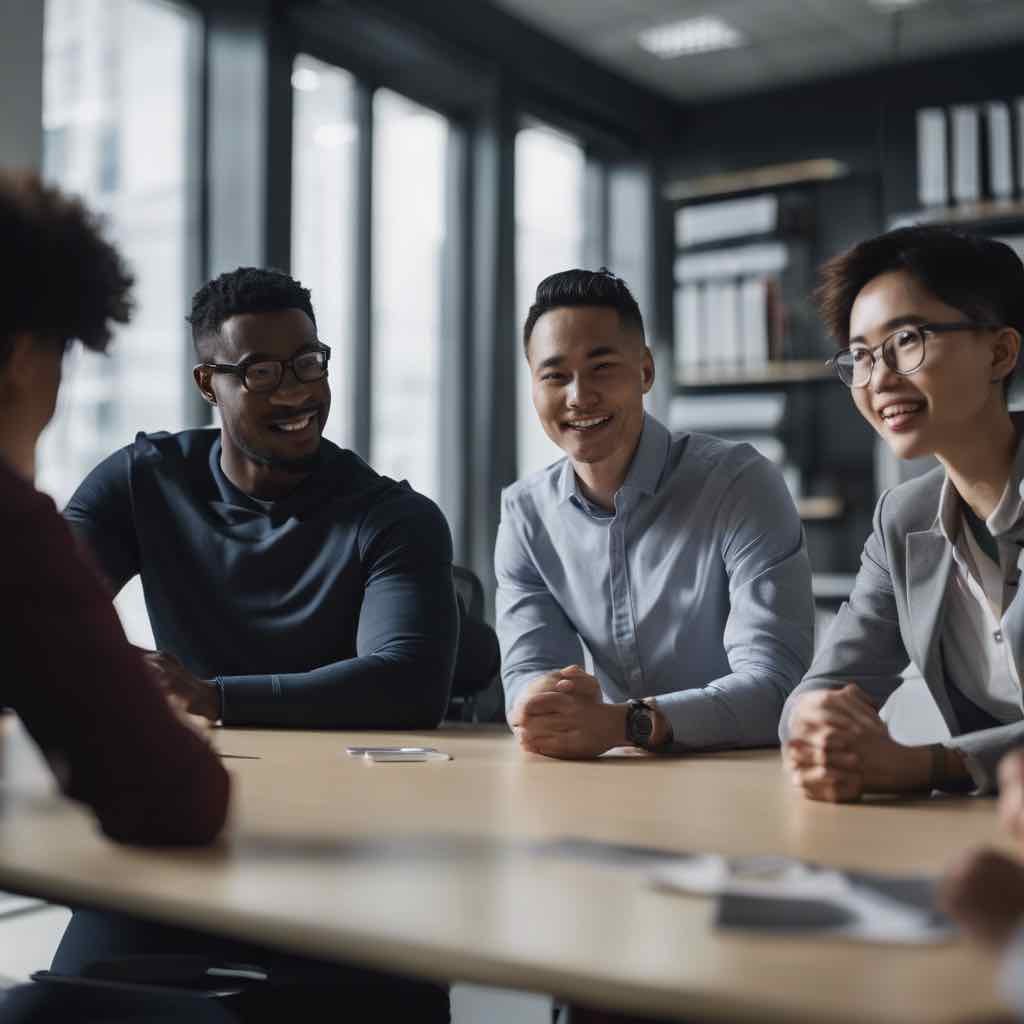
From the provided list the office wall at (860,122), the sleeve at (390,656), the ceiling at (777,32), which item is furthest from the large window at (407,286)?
the sleeve at (390,656)

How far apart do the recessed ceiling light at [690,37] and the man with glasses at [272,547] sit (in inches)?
135

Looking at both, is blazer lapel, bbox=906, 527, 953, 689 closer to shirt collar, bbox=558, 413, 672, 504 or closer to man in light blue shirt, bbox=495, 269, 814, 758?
man in light blue shirt, bbox=495, 269, 814, 758

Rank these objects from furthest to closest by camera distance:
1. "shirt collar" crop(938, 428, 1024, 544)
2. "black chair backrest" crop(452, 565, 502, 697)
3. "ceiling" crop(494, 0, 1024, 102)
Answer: "ceiling" crop(494, 0, 1024, 102) → "black chair backrest" crop(452, 565, 502, 697) → "shirt collar" crop(938, 428, 1024, 544)

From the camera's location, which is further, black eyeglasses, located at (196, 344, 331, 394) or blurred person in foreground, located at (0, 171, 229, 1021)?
black eyeglasses, located at (196, 344, 331, 394)

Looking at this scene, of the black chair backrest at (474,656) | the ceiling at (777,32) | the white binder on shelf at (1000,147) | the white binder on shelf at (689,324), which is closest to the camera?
the black chair backrest at (474,656)

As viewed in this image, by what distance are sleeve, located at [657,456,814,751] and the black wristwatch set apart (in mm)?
24

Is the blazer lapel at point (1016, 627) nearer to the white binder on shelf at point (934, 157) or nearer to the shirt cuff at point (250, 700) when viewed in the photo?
the shirt cuff at point (250, 700)

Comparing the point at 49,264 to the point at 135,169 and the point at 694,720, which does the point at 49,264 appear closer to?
the point at 694,720

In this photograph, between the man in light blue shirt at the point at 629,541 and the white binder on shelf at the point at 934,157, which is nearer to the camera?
the man in light blue shirt at the point at 629,541

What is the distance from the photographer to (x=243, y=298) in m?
2.24

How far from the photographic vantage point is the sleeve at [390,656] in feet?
6.35

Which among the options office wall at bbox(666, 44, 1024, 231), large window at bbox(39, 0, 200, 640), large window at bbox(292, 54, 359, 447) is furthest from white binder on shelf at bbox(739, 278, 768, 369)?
large window at bbox(39, 0, 200, 640)

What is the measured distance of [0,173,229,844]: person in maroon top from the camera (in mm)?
1017

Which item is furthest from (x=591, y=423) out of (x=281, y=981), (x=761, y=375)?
(x=761, y=375)
